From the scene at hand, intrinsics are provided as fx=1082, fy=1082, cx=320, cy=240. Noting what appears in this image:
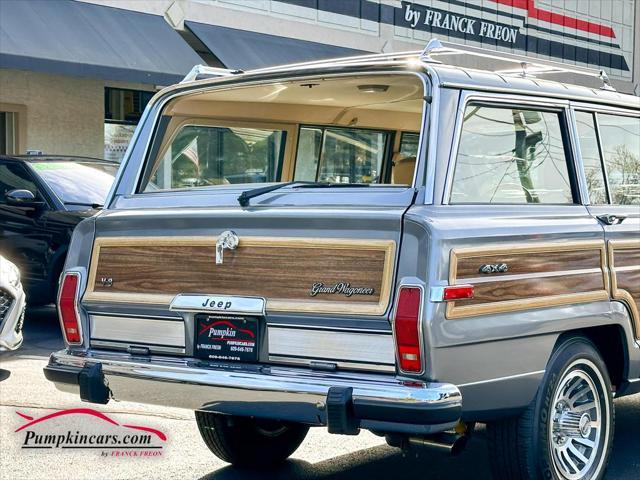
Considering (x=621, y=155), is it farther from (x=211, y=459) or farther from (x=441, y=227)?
(x=211, y=459)

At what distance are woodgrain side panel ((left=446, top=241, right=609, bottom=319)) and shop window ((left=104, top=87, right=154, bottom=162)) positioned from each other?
14190 mm

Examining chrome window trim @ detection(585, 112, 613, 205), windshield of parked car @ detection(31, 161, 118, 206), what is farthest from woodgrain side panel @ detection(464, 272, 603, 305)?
windshield of parked car @ detection(31, 161, 118, 206)

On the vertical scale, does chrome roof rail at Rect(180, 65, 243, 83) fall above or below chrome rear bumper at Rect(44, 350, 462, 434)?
above

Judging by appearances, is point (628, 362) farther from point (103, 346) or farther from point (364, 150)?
point (103, 346)

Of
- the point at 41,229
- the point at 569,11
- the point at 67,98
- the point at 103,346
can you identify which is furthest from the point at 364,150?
the point at 569,11

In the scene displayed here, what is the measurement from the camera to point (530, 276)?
15.7 feet

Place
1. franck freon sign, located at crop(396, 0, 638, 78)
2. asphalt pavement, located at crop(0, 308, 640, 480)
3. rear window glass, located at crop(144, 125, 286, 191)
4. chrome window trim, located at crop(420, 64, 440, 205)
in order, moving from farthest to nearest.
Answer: franck freon sign, located at crop(396, 0, 638, 78) < rear window glass, located at crop(144, 125, 286, 191) < asphalt pavement, located at crop(0, 308, 640, 480) < chrome window trim, located at crop(420, 64, 440, 205)

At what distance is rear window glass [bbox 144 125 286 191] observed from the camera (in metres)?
6.03

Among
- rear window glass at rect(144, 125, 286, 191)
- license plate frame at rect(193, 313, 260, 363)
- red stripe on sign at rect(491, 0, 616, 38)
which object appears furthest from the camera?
red stripe on sign at rect(491, 0, 616, 38)

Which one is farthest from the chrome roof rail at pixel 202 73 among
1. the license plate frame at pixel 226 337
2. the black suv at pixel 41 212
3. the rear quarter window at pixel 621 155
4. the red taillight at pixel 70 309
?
the black suv at pixel 41 212

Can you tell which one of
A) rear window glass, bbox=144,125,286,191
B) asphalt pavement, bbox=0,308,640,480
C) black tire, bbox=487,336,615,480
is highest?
rear window glass, bbox=144,125,286,191

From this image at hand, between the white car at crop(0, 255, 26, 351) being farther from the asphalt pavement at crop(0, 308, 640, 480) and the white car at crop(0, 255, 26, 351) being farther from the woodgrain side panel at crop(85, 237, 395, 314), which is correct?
the woodgrain side panel at crop(85, 237, 395, 314)

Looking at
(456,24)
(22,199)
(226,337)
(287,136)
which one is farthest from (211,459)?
(456,24)

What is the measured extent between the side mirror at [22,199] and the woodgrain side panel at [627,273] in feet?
22.8
